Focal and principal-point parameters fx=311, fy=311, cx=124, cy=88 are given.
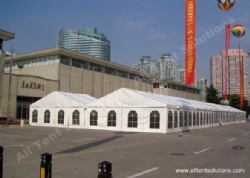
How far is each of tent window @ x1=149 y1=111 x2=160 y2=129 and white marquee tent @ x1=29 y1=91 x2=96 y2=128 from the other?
813 cm

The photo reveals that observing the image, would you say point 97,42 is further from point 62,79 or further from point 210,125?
point 210,125

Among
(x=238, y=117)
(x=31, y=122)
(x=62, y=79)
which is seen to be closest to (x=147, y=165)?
(x=31, y=122)

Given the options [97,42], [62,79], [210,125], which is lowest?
[210,125]

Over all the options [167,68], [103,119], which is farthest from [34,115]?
[167,68]

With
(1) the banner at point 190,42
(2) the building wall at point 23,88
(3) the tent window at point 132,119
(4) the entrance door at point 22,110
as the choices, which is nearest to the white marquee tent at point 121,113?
(3) the tent window at point 132,119

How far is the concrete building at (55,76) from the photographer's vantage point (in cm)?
4278

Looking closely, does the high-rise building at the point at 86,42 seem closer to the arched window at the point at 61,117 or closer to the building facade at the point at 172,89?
the building facade at the point at 172,89

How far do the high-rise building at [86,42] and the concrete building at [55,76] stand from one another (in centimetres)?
6012

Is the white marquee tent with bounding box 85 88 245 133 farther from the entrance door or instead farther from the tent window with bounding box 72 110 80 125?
the entrance door

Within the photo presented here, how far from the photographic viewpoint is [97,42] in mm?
127750

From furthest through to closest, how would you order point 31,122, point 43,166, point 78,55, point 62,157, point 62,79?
point 78,55
point 62,79
point 31,122
point 62,157
point 43,166

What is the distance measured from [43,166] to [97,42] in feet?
407

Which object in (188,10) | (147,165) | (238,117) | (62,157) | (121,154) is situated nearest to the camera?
(147,165)

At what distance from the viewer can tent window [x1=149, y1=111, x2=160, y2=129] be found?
2808cm
